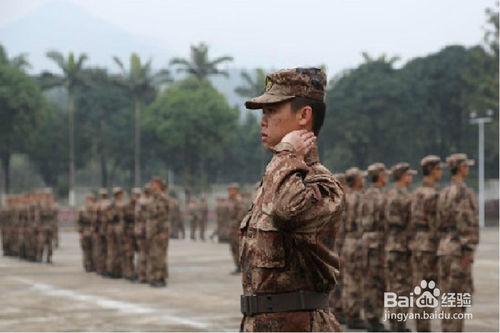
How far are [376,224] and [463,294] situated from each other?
182 centimetres

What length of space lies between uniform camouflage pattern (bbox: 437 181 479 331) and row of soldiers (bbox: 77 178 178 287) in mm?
7784

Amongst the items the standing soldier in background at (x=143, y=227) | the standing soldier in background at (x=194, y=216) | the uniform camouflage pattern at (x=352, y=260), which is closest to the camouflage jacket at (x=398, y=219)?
the uniform camouflage pattern at (x=352, y=260)

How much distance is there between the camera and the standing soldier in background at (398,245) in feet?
36.5

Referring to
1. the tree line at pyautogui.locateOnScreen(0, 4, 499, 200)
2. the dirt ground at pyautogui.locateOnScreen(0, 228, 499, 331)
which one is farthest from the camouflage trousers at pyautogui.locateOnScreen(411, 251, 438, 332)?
the tree line at pyautogui.locateOnScreen(0, 4, 499, 200)

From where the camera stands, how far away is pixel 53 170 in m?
66.6

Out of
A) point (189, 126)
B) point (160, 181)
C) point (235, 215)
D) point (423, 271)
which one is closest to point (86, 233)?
point (235, 215)

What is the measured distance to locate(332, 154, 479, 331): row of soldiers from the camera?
33.9ft

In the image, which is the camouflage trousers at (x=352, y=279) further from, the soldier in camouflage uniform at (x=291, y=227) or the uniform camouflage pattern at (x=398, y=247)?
the soldier in camouflage uniform at (x=291, y=227)

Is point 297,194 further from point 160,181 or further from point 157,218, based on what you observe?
point 160,181

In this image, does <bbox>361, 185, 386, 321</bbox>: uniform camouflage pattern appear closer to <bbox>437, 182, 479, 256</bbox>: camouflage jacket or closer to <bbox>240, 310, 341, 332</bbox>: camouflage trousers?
<bbox>437, 182, 479, 256</bbox>: camouflage jacket

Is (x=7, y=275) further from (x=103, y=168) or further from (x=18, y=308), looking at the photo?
(x=103, y=168)

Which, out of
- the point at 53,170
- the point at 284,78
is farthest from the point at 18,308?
the point at 53,170

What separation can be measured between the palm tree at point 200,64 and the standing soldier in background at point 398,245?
58072 millimetres

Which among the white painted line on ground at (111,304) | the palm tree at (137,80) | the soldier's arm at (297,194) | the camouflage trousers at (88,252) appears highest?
the palm tree at (137,80)
